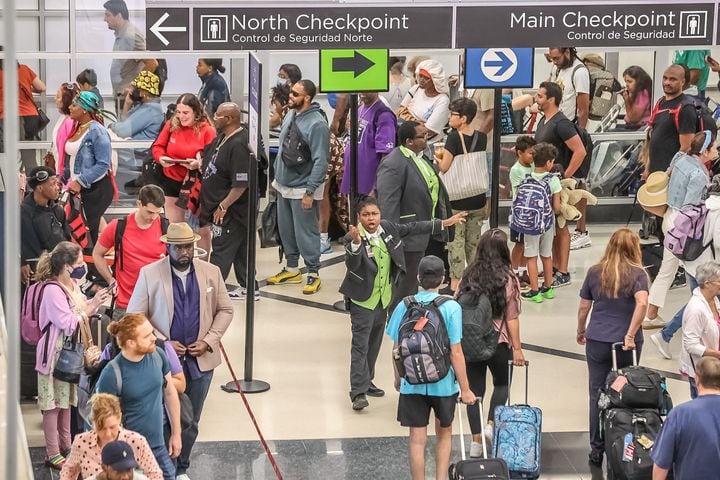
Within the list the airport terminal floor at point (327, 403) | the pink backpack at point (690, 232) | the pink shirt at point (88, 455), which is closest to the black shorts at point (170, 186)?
the airport terminal floor at point (327, 403)

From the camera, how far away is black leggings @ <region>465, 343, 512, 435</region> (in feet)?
28.3

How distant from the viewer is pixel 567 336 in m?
11.5

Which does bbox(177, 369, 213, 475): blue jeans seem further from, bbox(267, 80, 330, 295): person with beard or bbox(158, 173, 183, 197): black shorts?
bbox(158, 173, 183, 197): black shorts

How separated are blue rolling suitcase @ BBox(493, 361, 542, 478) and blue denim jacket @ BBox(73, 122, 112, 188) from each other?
17.3 ft

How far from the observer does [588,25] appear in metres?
10.2

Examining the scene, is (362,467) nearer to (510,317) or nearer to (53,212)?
(510,317)

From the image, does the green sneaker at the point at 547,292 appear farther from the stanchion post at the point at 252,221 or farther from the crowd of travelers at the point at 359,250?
the stanchion post at the point at 252,221

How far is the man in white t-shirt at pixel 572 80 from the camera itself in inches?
572

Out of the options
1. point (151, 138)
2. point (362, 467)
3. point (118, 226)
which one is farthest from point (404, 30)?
point (151, 138)

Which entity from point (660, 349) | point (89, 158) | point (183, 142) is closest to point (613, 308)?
point (660, 349)

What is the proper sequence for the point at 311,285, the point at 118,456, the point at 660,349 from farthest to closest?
the point at 311,285, the point at 660,349, the point at 118,456

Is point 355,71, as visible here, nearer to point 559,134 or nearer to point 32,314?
point 559,134

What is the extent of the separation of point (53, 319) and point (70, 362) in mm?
304

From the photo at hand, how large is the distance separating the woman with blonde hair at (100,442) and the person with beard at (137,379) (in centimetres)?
34
